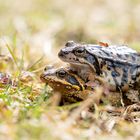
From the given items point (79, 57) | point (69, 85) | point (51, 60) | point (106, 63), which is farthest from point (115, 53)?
point (51, 60)

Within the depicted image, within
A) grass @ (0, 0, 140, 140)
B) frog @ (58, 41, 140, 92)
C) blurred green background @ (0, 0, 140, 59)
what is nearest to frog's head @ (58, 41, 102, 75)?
frog @ (58, 41, 140, 92)

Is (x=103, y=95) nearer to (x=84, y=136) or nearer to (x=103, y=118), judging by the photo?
(x=103, y=118)

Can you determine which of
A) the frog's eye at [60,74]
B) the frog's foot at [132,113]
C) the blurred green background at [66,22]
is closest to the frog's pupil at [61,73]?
the frog's eye at [60,74]

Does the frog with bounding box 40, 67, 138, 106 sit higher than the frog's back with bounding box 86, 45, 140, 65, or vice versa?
the frog's back with bounding box 86, 45, 140, 65

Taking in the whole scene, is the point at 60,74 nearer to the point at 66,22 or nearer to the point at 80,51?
the point at 80,51

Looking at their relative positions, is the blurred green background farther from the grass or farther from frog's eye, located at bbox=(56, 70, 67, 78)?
frog's eye, located at bbox=(56, 70, 67, 78)

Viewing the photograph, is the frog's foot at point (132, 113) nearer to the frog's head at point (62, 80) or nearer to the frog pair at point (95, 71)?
the frog pair at point (95, 71)
